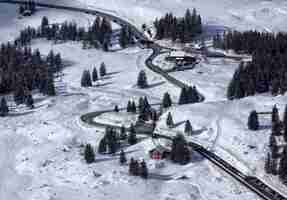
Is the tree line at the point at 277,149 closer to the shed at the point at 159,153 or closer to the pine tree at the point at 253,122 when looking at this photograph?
the pine tree at the point at 253,122

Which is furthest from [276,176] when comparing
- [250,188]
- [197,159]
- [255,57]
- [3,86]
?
[3,86]

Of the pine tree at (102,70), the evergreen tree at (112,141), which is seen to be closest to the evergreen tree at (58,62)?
the pine tree at (102,70)

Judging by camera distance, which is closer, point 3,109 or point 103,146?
point 103,146

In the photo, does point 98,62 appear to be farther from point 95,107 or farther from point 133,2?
point 133,2

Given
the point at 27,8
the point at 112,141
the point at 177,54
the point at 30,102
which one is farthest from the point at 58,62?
the point at 27,8

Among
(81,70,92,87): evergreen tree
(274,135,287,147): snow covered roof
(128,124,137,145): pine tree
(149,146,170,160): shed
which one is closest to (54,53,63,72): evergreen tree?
(81,70,92,87): evergreen tree

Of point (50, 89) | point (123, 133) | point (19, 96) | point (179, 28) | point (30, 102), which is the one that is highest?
point (179, 28)

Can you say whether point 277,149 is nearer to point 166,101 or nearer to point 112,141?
point 112,141

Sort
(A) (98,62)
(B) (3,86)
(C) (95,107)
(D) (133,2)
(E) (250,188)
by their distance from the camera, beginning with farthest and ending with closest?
(D) (133,2), (A) (98,62), (B) (3,86), (C) (95,107), (E) (250,188)
